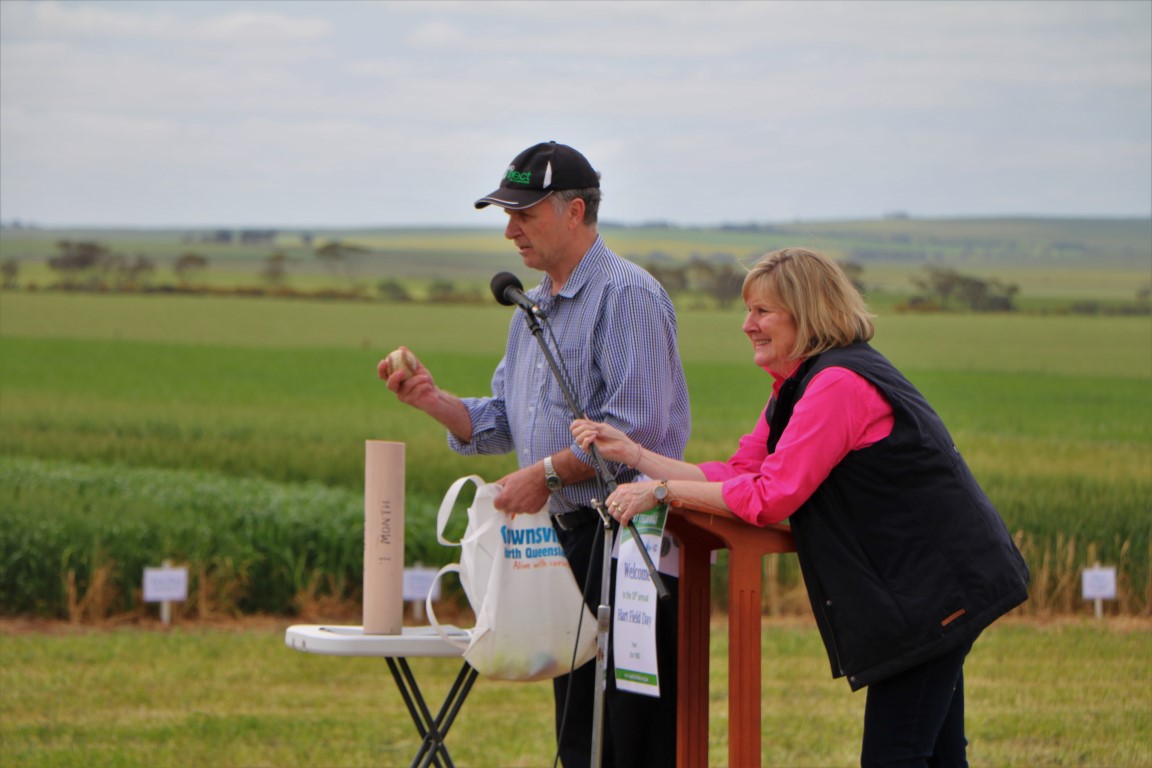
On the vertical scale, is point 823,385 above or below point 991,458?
above

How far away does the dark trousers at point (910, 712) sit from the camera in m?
2.68

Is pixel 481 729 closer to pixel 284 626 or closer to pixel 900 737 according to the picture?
pixel 284 626

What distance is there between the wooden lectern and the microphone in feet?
1.70

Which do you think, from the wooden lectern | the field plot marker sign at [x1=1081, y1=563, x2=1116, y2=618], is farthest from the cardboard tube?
the field plot marker sign at [x1=1081, y1=563, x2=1116, y2=618]

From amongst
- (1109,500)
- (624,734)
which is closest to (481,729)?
(624,734)

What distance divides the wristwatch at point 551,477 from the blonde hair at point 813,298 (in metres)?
0.67

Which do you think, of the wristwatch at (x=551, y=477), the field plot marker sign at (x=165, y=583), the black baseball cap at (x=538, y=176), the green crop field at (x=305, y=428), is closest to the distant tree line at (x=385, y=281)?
the green crop field at (x=305, y=428)

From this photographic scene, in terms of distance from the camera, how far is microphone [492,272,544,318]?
3023 millimetres

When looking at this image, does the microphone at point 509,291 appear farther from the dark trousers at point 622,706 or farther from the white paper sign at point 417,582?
the white paper sign at point 417,582

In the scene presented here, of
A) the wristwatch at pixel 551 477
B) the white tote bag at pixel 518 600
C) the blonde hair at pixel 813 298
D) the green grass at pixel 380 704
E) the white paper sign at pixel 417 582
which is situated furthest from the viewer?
the white paper sign at pixel 417 582

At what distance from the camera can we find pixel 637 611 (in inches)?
114

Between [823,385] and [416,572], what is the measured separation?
471 centimetres

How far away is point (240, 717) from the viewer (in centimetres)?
561

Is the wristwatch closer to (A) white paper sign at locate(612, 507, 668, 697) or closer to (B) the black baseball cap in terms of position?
(A) white paper sign at locate(612, 507, 668, 697)
